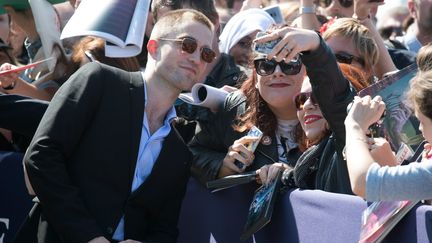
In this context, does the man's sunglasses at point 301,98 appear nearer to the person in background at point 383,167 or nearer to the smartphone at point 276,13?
the person in background at point 383,167

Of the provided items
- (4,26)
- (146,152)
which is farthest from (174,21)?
(4,26)

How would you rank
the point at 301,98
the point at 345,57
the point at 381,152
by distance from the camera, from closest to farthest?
the point at 381,152 → the point at 301,98 → the point at 345,57

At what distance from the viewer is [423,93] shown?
360cm

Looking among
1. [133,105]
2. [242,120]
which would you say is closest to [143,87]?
[133,105]

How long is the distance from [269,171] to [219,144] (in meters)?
0.68

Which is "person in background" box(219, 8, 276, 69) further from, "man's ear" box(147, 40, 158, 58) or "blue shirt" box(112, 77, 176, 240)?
"blue shirt" box(112, 77, 176, 240)

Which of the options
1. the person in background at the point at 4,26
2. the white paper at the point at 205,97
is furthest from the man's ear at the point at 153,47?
the person in background at the point at 4,26

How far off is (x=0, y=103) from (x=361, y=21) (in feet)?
8.44

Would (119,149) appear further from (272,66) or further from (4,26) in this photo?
(4,26)

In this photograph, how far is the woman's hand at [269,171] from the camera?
4605 mm

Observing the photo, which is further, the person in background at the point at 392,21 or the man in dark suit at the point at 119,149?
the person in background at the point at 392,21

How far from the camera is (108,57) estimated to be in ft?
18.9

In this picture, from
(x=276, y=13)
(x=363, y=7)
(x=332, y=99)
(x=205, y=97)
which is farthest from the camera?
(x=276, y=13)

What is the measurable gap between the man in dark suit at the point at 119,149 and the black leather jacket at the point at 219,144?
0.61 ft
